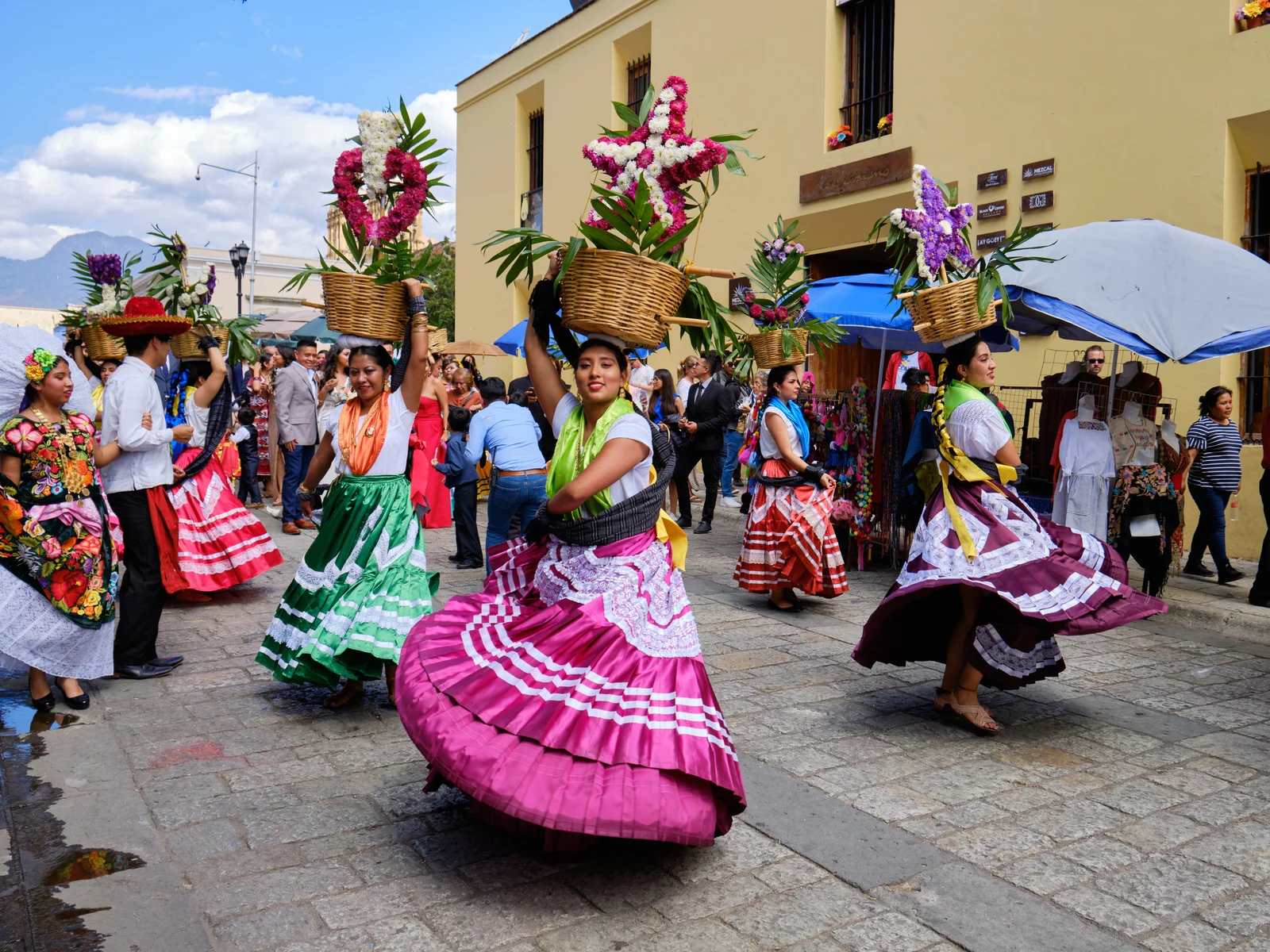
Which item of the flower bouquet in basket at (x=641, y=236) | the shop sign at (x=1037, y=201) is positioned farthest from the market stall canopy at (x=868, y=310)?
the flower bouquet in basket at (x=641, y=236)

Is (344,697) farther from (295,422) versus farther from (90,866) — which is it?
(295,422)

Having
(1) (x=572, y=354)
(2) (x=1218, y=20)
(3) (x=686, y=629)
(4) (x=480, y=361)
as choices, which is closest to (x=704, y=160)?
(1) (x=572, y=354)

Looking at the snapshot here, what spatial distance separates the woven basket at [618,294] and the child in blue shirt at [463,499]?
5650 millimetres

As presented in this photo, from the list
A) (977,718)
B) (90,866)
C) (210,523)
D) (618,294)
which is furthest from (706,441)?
(90,866)

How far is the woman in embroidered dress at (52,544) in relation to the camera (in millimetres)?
4863

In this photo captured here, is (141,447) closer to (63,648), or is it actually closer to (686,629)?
(63,648)

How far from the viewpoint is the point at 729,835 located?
3762 mm

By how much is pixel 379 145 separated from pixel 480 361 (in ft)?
64.7

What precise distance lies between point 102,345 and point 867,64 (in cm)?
1030

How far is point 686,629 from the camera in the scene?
11.8 feet

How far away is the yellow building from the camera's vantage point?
9445 mm

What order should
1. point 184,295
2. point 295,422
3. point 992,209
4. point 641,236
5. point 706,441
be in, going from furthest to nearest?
point 706,441 < point 295,422 < point 992,209 < point 184,295 < point 641,236

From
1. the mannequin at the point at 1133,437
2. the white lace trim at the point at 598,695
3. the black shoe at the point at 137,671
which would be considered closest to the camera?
the white lace trim at the point at 598,695

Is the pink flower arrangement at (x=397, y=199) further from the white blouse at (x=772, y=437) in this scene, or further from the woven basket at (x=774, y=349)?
the white blouse at (x=772, y=437)
